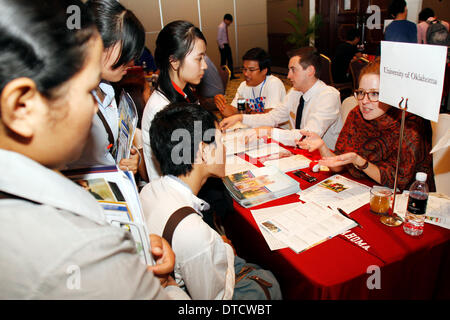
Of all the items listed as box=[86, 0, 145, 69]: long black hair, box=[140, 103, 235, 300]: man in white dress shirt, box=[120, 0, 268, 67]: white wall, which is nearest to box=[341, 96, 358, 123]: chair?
box=[140, 103, 235, 300]: man in white dress shirt

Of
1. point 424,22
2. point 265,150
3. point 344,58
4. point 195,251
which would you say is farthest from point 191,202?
point 424,22

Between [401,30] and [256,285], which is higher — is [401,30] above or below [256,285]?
above

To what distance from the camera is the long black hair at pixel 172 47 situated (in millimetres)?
1851

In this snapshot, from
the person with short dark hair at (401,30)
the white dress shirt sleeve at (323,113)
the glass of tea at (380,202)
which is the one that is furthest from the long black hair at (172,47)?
the person with short dark hair at (401,30)

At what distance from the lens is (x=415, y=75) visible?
1220 mm

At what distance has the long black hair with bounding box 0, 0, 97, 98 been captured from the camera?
418mm

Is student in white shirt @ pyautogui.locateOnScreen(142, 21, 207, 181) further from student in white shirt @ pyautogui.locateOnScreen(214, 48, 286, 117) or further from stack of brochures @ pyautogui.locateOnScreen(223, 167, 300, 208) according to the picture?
student in white shirt @ pyautogui.locateOnScreen(214, 48, 286, 117)

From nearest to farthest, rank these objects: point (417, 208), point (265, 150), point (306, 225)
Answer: point (417, 208), point (306, 225), point (265, 150)

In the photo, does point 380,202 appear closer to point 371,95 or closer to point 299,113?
point 371,95

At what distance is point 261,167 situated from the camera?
1.95 meters

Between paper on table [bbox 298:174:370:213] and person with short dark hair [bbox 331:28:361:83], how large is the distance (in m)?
3.89

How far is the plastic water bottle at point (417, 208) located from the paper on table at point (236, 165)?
0.96m

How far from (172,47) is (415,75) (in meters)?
1.40
